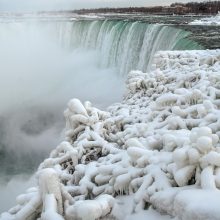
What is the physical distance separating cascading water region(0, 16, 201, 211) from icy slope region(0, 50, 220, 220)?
21.5 ft

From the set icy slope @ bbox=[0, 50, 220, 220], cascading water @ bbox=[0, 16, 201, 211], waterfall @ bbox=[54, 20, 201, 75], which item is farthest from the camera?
cascading water @ bbox=[0, 16, 201, 211]

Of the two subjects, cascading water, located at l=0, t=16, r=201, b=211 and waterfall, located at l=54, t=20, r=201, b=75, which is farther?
cascading water, located at l=0, t=16, r=201, b=211

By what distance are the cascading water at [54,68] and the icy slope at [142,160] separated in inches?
258

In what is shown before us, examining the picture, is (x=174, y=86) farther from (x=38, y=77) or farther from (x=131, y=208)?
(x=38, y=77)

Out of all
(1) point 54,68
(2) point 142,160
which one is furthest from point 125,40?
(2) point 142,160

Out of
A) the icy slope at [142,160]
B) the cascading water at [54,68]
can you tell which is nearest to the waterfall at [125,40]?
the cascading water at [54,68]

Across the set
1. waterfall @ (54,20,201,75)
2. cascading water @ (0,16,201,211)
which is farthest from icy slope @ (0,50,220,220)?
cascading water @ (0,16,201,211)

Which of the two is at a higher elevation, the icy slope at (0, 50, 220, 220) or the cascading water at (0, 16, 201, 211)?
the icy slope at (0, 50, 220, 220)

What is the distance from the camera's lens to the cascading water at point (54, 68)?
16.5 m

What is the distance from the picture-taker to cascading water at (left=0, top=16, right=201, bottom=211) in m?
16.5

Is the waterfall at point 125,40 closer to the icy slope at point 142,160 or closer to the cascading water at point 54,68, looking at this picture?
the cascading water at point 54,68

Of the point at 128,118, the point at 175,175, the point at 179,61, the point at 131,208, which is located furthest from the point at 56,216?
the point at 179,61

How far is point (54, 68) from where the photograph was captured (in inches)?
1080

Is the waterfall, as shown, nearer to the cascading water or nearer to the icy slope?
the cascading water
